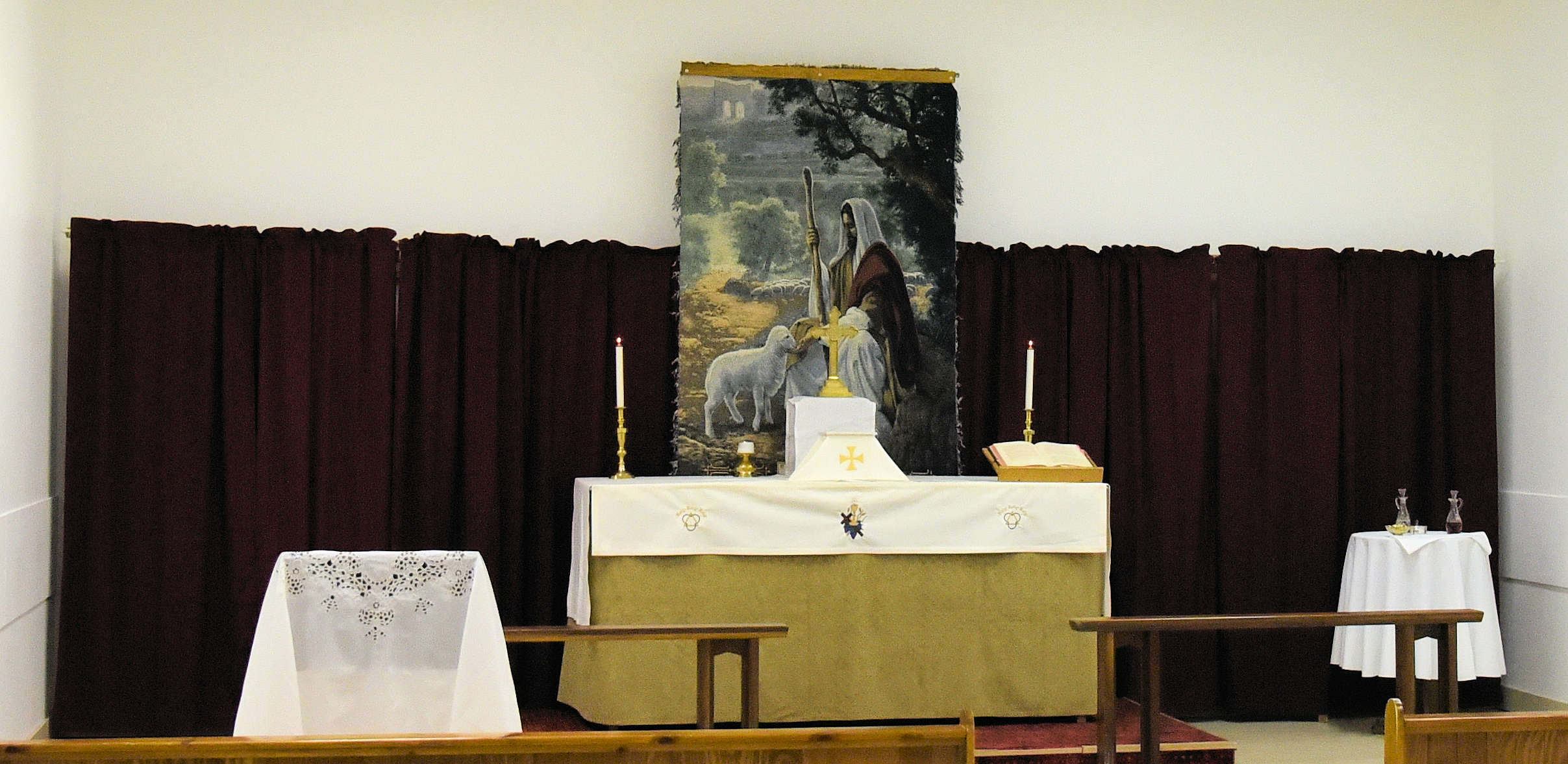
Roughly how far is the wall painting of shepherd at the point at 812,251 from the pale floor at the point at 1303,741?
186 cm

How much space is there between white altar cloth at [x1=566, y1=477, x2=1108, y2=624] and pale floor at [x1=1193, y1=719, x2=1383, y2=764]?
50.2 inches

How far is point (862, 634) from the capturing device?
5.81m

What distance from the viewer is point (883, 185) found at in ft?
22.4

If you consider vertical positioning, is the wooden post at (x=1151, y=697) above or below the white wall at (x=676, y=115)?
below

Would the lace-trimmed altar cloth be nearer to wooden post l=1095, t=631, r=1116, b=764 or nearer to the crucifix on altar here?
wooden post l=1095, t=631, r=1116, b=764

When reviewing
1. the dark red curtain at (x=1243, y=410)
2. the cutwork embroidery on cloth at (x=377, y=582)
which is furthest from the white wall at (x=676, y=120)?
the cutwork embroidery on cloth at (x=377, y=582)

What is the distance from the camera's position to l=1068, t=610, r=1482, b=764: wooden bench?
4.55 metres

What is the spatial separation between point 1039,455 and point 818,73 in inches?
85.2

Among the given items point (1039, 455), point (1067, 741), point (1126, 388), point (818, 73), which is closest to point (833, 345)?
point (1039, 455)

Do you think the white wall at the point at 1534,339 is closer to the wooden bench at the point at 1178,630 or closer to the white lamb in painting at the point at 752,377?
the wooden bench at the point at 1178,630

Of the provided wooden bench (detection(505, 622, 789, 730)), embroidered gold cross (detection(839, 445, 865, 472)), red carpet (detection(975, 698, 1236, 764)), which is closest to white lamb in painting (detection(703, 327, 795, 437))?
embroidered gold cross (detection(839, 445, 865, 472))

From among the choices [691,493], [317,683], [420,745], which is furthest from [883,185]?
[420,745]

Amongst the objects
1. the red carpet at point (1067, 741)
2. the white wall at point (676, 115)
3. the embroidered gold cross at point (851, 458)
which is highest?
the white wall at point (676, 115)

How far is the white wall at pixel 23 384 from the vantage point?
539cm
